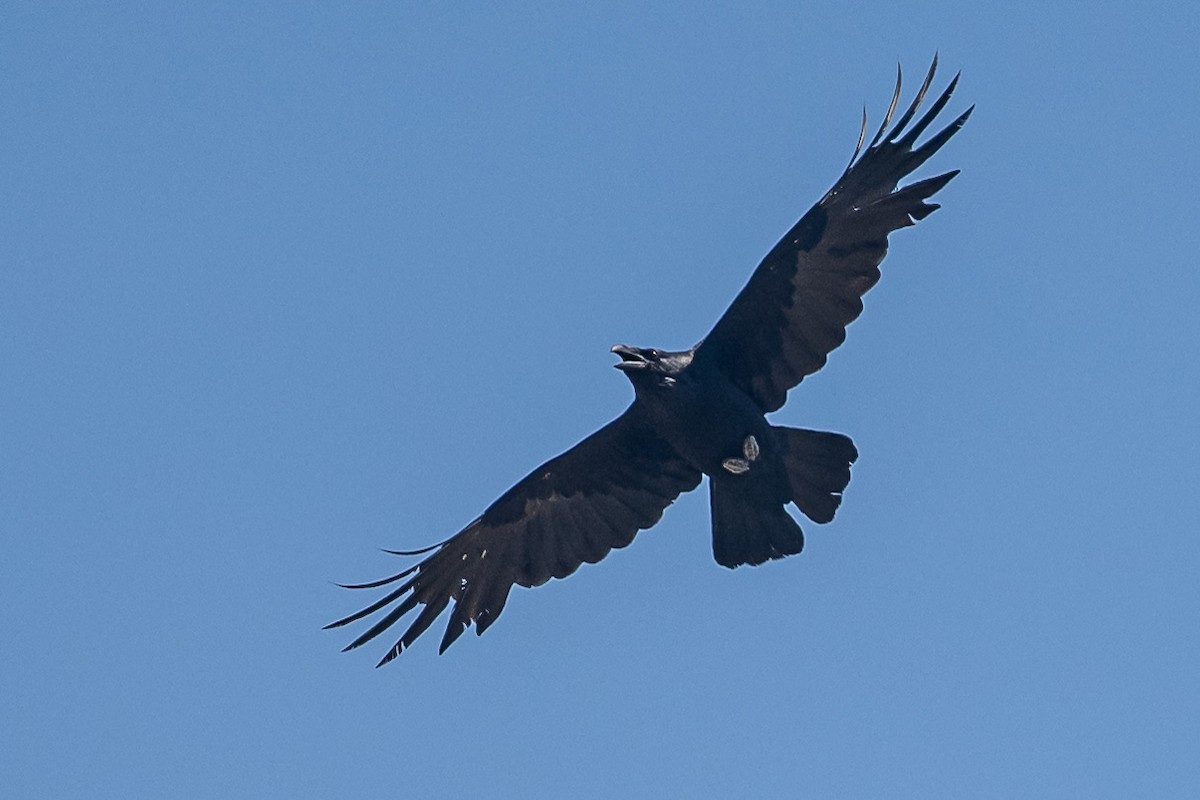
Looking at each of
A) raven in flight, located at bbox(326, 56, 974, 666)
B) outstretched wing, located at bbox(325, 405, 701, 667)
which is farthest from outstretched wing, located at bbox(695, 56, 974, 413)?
outstretched wing, located at bbox(325, 405, 701, 667)

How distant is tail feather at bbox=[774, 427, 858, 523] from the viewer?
50.3ft

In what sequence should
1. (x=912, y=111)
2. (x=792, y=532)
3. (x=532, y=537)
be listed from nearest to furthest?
1. (x=912, y=111)
2. (x=792, y=532)
3. (x=532, y=537)

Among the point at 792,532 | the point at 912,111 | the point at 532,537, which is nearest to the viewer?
the point at 912,111

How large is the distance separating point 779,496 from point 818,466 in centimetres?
37

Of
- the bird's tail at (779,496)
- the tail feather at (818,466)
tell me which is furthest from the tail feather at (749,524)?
the tail feather at (818,466)

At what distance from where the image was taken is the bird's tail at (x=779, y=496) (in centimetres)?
1534

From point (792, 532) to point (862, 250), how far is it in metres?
2.17

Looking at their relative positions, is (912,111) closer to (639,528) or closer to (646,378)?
(646,378)

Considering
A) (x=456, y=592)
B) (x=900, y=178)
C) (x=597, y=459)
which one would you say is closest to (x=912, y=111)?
(x=900, y=178)

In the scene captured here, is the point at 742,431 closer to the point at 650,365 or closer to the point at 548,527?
the point at 650,365

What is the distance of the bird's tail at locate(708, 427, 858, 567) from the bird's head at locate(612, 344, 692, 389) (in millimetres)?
860

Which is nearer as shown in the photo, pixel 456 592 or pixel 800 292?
pixel 800 292

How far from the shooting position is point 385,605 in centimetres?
1650

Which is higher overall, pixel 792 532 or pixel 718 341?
pixel 718 341
